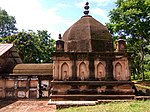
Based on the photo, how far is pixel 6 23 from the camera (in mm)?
40125

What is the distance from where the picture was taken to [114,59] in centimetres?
1155

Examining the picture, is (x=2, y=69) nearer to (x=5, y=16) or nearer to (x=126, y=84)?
(x=126, y=84)

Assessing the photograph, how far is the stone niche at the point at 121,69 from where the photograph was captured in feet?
37.6

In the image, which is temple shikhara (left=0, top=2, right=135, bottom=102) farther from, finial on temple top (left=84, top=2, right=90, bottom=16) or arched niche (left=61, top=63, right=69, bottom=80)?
finial on temple top (left=84, top=2, right=90, bottom=16)

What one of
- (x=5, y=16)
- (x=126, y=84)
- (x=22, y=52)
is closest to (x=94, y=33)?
(x=126, y=84)

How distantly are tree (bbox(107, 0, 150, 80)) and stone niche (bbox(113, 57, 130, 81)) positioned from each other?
10.5 m

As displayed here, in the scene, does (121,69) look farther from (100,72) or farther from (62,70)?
(62,70)

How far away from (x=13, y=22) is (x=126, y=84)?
35.3 m

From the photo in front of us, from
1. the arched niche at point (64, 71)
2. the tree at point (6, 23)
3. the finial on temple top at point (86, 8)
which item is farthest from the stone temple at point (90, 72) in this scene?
the tree at point (6, 23)

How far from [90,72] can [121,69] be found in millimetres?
1900

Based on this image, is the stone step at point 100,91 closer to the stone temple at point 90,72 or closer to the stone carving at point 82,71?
the stone temple at point 90,72

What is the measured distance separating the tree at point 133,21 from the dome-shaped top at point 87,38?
9.82 metres

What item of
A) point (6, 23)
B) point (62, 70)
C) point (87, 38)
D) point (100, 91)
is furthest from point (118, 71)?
point (6, 23)

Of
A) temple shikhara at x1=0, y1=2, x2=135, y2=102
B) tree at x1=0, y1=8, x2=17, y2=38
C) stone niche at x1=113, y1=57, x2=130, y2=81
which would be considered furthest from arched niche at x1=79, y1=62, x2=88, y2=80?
tree at x1=0, y1=8, x2=17, y2=38
